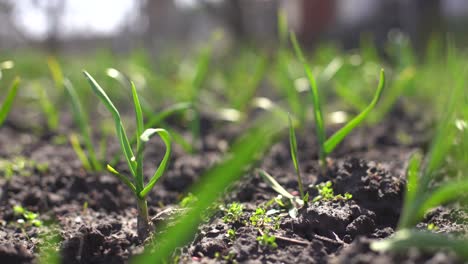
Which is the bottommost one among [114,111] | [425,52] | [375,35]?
[114,111]

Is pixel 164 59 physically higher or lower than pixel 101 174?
higher

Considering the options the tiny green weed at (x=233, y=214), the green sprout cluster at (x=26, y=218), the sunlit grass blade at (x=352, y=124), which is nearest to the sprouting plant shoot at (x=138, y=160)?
the tiny green weed at (x=233, y=214)

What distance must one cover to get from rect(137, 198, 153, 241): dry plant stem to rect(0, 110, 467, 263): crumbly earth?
26 millimetres

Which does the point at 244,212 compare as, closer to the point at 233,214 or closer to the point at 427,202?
the point at 233,214

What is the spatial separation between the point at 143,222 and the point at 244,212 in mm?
278

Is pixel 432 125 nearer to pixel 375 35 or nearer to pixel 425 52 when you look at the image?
pixel 425 52

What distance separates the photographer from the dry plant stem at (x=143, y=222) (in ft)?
3.83

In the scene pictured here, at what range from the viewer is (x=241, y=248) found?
40.9 inches

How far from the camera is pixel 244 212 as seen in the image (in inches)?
49.7

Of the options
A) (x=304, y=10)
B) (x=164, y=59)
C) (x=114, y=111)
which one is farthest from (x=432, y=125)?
(x=304, y=10)

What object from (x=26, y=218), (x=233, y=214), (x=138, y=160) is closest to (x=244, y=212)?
(x=233, y=214)

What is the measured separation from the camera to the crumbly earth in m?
1.03

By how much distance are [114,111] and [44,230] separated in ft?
1.43

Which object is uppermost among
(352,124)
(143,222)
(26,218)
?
(352,124)
